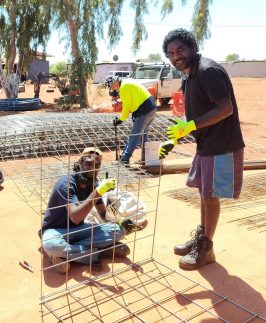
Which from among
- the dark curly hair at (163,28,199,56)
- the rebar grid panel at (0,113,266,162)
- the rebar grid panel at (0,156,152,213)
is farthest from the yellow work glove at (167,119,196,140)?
the rebar grid panel at (0,113,266,162)

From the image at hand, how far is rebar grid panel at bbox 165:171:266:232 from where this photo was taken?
11.9 ft

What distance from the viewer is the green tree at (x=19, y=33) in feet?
47.8

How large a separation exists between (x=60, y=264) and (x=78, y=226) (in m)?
0.41

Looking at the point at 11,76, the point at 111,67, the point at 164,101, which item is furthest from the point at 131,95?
the point at 111,67

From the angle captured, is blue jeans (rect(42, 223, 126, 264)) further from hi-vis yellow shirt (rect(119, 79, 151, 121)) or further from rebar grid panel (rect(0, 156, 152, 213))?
hi-vis yellow shirt (rect(119, 79, 151, 121))

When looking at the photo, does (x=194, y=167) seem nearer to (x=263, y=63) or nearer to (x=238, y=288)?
(x=238, y=288)

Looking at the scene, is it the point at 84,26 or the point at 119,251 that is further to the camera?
the point at 84,26

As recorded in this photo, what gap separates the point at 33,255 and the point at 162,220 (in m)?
1.25

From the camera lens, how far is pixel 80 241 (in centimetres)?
292

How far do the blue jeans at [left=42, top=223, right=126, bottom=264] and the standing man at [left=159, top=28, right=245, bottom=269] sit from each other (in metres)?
0.57

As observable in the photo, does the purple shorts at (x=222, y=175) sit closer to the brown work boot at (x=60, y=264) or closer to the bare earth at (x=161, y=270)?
the bare earth at (x=161, y=270)

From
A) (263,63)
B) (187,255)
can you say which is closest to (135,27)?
→ (187,255)

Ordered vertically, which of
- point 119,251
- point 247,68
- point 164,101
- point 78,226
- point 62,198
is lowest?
point 164,101

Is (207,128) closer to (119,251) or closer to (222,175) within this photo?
(222,175)
